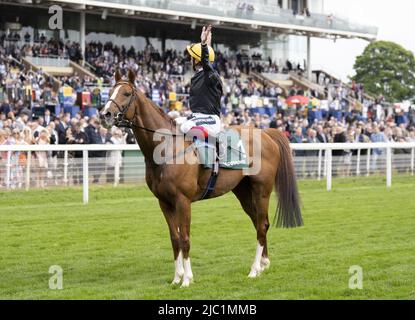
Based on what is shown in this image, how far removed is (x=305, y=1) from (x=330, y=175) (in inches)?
1224

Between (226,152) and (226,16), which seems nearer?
(226,152)

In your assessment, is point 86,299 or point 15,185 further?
point 15,185

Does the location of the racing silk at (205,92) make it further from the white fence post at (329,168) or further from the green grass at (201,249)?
the white fence post at (329,168)

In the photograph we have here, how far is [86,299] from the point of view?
6133mm

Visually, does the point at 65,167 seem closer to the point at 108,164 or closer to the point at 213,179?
the point at 108,164

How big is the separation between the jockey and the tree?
52800 mm

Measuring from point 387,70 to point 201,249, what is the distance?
53508mm

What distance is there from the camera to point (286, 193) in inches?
321

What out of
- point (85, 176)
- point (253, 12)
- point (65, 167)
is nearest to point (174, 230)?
point (85, 176)

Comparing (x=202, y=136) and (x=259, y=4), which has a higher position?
(x=259, y=4)

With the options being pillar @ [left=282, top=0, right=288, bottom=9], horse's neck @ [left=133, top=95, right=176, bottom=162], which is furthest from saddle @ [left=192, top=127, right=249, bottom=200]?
pillar @ [left=282, top=0, right=288, bottom=9]

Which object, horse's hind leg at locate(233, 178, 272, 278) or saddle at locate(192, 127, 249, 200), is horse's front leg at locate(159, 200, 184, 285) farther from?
horse's hind leg at locate(233, 178, 272, 278)
